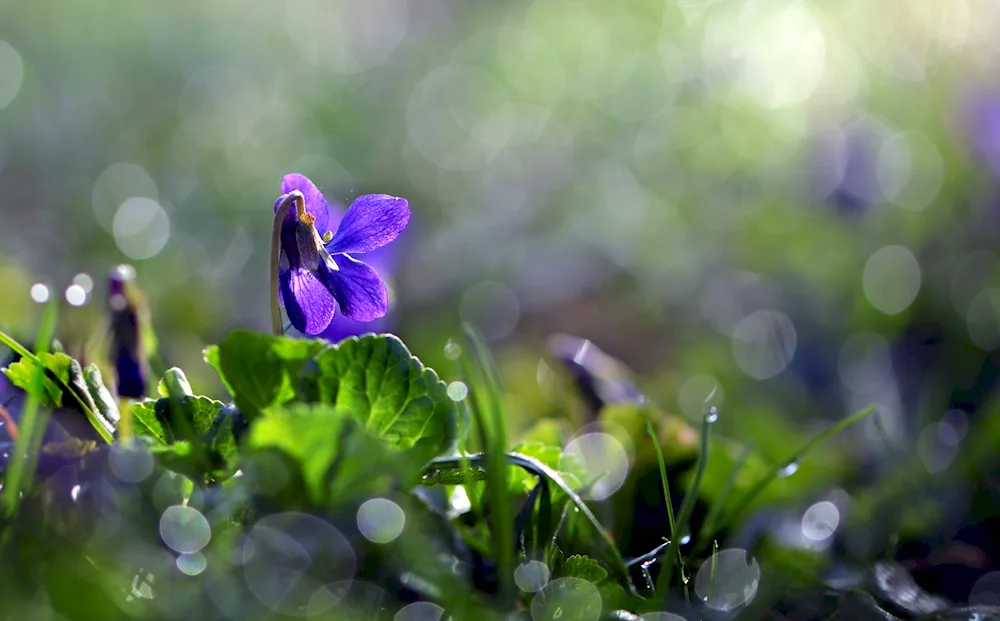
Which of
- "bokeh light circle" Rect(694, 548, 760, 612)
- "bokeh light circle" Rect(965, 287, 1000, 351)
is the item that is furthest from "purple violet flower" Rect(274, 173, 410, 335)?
"bokeh light circle" Rect(965, 287, 1000, 351)

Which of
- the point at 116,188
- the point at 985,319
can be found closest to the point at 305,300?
the point at 985,319

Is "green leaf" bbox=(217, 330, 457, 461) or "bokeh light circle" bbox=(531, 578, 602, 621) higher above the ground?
"green leaf" bbox=(217, 330, 457, 461)

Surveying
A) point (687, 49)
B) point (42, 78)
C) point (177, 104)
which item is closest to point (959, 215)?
point (687, 49)

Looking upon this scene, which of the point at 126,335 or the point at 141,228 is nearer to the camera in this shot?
the point at 126,335

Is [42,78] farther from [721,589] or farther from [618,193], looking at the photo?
[721,589]

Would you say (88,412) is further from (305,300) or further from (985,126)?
(985,126)

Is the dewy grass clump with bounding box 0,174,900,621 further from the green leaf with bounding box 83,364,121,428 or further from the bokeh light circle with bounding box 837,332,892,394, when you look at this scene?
the bokeh light circle with bounding box 837,332,892,394

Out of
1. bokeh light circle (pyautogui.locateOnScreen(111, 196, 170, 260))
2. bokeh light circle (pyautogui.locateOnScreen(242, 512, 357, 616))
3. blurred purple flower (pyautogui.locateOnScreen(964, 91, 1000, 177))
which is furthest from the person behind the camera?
bokeh light circle (pyautogui.locateOnScreen(111, 196, 170, 260))
